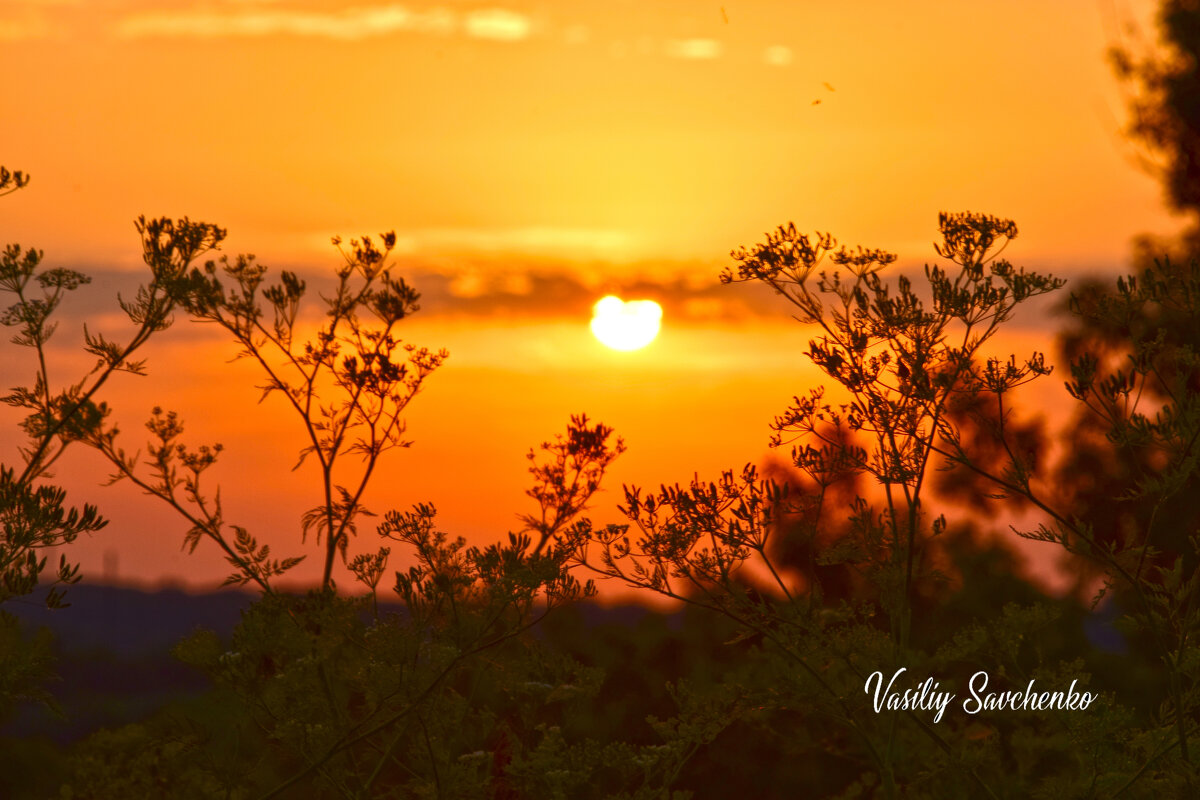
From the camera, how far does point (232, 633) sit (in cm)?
1029

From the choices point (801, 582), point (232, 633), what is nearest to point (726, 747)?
point (801, 582)

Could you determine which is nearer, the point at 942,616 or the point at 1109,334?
the point at 942,616

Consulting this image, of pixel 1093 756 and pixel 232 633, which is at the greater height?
pixel 232 633

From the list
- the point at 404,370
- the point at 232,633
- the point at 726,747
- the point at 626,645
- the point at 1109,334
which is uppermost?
the point at 1109,334

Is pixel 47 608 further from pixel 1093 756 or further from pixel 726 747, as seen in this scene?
pixel 726 747

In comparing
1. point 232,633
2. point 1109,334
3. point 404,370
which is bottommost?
point 232,633

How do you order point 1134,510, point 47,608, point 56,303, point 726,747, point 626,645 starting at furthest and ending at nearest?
point 1134,510
point 626,645
point 726,747
point 56,303
point 47,608

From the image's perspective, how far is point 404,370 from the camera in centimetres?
1268

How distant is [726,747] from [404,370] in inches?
503

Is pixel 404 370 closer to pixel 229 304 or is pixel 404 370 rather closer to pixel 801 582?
pixel 229 304

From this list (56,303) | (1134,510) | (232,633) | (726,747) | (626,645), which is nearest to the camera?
(232,633)

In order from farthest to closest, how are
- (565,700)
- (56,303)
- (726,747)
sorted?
1. (726,747)
2. (565,700)
3. (56,303)

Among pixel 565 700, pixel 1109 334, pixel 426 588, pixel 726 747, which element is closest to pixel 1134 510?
pixel 1109 334

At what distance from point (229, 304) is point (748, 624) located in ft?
20.5
